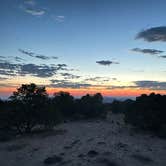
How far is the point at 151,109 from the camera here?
45.2 m

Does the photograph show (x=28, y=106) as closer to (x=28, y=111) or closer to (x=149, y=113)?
Result: (x=28, y=111)

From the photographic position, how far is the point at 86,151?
29484mm

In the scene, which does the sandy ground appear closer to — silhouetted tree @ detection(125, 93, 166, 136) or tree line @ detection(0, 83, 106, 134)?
silhouetted tree @ detection(125, 93, 166, 136)

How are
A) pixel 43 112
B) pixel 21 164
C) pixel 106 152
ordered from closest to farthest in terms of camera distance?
1. pixel 21 164
2. pixel 106 152
3. pixel 43 112

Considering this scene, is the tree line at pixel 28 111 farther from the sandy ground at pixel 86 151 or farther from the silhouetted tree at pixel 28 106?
the sandy ground at pixel 86 151

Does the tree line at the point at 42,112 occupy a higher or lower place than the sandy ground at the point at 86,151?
higher

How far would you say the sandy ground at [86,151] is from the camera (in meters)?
26.0

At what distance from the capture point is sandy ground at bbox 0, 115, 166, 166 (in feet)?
85.2

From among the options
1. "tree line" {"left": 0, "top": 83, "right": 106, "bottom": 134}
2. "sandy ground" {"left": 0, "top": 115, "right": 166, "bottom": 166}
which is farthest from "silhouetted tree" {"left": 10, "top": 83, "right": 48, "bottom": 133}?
"sandy ground" {"left": 0, "top": 115, "right": 166, "bottom": 166}

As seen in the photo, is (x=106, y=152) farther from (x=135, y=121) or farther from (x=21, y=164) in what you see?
(x=135, y=121)

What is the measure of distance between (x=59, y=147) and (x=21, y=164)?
6.72 m

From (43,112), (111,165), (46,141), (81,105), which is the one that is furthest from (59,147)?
(81,105)

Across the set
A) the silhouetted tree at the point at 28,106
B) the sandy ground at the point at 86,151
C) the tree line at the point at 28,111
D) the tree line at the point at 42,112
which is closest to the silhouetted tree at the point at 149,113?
the tree line at the point at 42,112

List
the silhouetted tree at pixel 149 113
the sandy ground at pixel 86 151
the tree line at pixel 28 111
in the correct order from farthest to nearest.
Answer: the tree line at pixel 28 111 < the silhouetted tree at pixel 149 113 < the sandy ground at pixel 86 151
